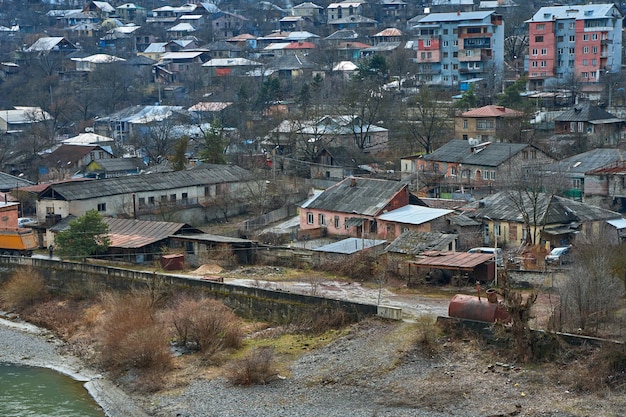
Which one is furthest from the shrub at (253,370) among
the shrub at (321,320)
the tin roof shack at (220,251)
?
the tin roof shack at (220,251)

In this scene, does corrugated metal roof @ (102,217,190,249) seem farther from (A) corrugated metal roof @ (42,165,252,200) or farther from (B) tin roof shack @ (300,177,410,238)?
(B) tin roof shack @ (300,177,410,238)

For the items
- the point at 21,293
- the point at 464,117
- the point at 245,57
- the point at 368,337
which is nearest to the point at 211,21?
the point at 245,57

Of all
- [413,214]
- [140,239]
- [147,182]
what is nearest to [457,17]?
[147,182]

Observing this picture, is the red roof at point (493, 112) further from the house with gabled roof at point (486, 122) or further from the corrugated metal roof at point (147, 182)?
the corrugated metal roof at point (147, 182)

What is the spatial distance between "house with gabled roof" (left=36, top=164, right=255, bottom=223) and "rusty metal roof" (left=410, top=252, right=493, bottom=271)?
1097 cm

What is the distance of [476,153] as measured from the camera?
33.7m

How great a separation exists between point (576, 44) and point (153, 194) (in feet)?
77.0

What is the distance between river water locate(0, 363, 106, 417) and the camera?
18.1m

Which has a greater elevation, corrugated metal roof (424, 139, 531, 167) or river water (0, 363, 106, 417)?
corrugated metal roof (424, 139, 531, 167)

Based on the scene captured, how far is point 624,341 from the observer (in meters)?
16.6

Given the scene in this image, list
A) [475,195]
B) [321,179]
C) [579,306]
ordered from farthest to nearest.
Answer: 1. [321,179]
2. [475,195]
3. [579,306]

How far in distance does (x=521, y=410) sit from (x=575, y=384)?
1124 mm

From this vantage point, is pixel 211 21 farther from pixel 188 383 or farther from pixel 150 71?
pixel 188 383

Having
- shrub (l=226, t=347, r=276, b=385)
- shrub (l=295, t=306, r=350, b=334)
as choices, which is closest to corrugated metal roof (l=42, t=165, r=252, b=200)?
shrub (l=295, t=306, r=350, b=334)
